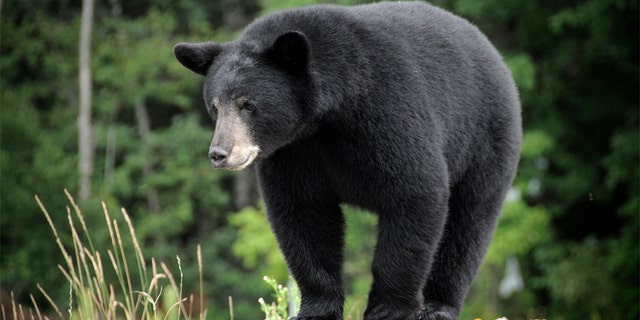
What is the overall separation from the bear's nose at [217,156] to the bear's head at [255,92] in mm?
89

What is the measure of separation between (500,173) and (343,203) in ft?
3.14

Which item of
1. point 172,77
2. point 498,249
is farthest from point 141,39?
point 498,249

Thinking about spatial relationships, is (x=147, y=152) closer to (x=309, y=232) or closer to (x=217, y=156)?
(x=309, y=232)

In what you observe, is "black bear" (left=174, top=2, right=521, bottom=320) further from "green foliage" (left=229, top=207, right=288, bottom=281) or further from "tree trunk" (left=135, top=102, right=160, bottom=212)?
"tree trunk" (left=135, top=102, right=160, bottom=212)

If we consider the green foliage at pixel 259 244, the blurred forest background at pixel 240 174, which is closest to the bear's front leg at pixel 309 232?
the blurred forest background at pixel 240 174

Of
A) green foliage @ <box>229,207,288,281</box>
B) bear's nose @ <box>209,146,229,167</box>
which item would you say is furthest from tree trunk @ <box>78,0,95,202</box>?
bear's nose @ <box>209,146,229,167</box>

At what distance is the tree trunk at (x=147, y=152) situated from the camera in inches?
815

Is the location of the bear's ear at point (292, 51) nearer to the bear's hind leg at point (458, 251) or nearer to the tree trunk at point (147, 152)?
the bear's hind leg at point (458, 251)

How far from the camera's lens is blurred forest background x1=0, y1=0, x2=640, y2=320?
1546 centimetres

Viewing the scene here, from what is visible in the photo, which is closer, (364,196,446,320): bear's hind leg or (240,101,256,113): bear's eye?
(240,101,256,113): bear's eye

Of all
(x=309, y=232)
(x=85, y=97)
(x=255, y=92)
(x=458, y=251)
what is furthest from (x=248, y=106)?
(x=85, y=97)

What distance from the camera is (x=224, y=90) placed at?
173 inches

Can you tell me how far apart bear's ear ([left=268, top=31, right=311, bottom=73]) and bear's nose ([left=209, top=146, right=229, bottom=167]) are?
53cm

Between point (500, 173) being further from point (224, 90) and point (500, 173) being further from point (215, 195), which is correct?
point (215, 195)
